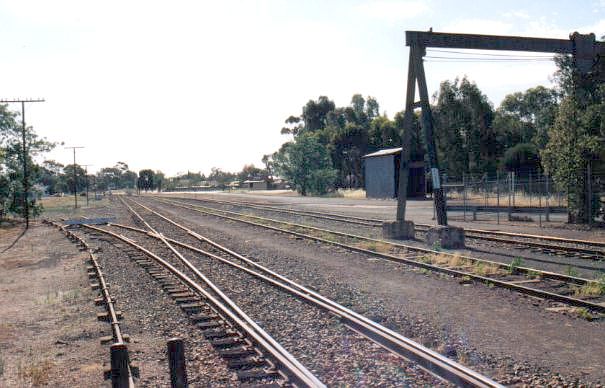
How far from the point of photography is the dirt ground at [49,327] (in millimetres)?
6944

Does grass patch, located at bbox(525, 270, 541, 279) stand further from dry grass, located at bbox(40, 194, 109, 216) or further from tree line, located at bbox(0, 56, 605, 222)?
dry grass, located at bbox(40, 194, 109, 216)

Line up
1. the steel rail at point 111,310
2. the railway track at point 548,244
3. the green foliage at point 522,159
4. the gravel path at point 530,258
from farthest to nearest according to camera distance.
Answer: the green foliage at point 522,159 < the railway track at point 548,244 < the gravel path at point 530,258 < the steel rail at point 111,310

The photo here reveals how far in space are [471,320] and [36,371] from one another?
595 cm

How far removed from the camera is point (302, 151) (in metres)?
79.9

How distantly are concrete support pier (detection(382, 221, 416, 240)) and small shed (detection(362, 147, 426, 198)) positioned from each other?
107 feet

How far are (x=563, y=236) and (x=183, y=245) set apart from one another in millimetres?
12972

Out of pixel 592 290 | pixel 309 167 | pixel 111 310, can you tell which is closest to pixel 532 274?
pixel 592 290

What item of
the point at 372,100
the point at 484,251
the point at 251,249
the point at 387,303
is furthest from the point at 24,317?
the point at 372,100

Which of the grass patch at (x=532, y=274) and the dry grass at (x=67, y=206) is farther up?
the grass patch at (x=532, y=274)

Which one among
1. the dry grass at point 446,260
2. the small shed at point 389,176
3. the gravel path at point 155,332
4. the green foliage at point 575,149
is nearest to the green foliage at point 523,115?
the small shed at point 389,176

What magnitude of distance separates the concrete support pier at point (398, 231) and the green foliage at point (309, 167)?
5745 centimetres

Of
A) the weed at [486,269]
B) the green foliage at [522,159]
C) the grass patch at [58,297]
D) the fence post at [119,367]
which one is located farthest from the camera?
the green foliage at [522,159]

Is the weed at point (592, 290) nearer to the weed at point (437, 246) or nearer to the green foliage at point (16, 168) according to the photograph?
the weed at point (437, 246)

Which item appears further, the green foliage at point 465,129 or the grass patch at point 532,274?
the green foliage at point 465,129
